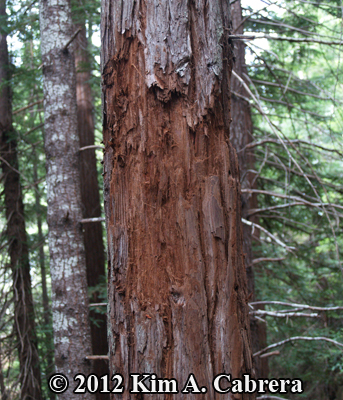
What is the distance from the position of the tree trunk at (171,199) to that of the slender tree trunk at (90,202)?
5.69m

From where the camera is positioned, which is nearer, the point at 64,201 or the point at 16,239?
the point at 64,201

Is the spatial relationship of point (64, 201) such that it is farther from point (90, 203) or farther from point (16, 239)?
point (90, 203)

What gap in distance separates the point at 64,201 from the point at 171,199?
9.18ft

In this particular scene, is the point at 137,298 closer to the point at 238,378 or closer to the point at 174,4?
the point at 238,378

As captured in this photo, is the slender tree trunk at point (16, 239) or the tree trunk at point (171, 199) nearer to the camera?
the tree trunk at point (171, 199)

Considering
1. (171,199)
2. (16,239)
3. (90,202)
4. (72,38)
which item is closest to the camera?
(171,199)

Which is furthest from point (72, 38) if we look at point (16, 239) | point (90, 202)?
point (90, 202)

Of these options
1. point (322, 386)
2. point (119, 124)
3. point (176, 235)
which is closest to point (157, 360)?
point (176, 235)

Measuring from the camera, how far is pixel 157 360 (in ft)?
4.28

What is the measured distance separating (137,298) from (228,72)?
106cm

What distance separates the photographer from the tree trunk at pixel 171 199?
133 cm

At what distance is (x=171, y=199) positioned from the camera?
1.40 metres

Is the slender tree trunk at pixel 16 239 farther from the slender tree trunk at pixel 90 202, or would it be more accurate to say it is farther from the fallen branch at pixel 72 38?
the fallen branch at pixel 72 38

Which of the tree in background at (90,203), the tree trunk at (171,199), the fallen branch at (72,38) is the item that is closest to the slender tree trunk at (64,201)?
the fallen branch at (72,38)
